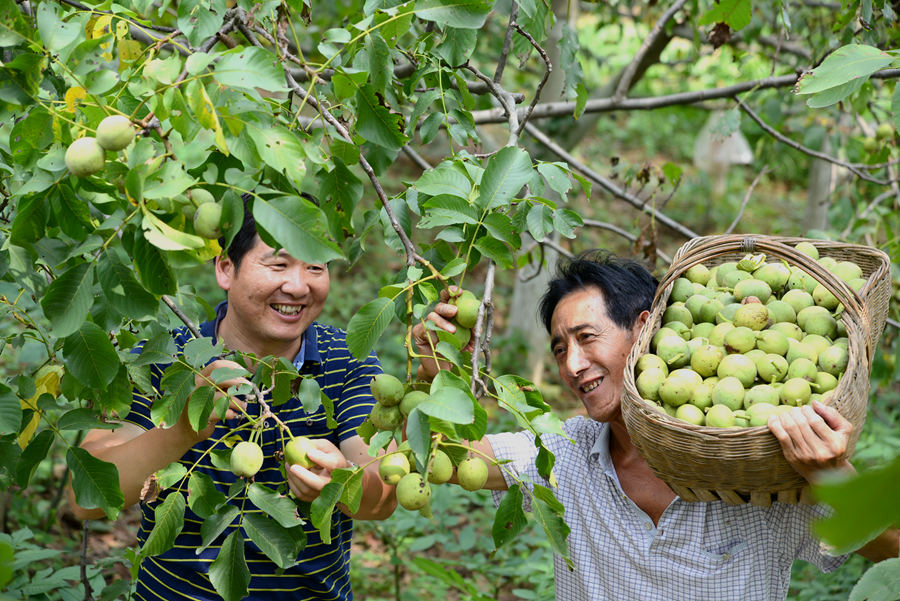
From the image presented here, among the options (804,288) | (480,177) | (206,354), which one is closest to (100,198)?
(206,354)

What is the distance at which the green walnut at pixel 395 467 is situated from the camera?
4.35 feet

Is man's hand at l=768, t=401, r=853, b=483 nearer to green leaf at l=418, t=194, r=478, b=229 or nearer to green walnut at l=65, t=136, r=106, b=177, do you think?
green leaf at l=418, t=194, r=478, b=229

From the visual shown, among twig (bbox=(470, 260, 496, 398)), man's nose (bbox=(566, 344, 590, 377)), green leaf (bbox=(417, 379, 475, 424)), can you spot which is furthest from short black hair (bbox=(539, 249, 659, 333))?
green leaf (bbox=(417, 379, 475, 424))

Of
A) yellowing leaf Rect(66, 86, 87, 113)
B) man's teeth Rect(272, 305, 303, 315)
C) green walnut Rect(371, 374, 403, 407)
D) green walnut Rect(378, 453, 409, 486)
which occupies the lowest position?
man's teeth Rect(272, 305, 303, 315)

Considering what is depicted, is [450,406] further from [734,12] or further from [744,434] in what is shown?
[734,12]

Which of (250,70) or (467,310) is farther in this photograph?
(467,310)

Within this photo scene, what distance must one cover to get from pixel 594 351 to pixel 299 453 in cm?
89

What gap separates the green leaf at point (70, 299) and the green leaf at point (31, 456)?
0.40m

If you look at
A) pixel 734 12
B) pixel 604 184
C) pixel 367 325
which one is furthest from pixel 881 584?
pixel 604 184

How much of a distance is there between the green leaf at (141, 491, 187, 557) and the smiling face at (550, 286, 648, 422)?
1.01 m

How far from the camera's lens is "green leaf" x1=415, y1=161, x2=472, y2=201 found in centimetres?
→ 148

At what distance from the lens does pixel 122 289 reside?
1280mm

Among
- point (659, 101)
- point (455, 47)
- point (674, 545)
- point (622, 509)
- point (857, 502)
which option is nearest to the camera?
point (857, 502)

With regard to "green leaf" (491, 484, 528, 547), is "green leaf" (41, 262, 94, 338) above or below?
above
